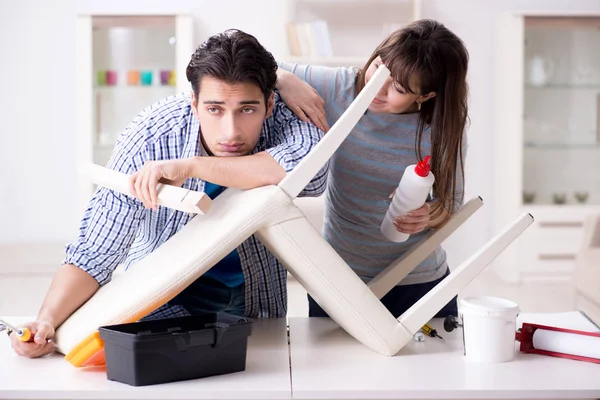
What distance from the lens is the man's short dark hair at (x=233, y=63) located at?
1551 mm

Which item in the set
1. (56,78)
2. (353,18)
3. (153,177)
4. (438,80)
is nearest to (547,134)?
(353,18)

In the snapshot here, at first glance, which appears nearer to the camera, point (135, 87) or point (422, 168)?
point (422, 168)

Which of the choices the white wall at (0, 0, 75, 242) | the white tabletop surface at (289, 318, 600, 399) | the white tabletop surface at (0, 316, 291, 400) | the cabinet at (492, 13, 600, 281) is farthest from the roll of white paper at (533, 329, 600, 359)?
the white wall at (0, 0, 75, 242)

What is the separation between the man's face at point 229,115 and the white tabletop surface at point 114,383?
1.46 ft

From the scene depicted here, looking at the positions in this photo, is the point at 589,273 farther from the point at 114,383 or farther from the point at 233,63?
the point at 114,383

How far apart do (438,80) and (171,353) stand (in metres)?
0.91

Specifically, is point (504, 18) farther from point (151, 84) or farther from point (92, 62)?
point (92, 62)

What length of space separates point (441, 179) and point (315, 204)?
3.23 meters

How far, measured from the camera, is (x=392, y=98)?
5.91 feet

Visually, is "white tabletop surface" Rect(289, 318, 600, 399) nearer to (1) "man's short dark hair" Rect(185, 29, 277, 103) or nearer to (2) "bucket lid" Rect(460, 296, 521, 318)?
(2) "bucket lid" Rect(460, 296, 521, 318)

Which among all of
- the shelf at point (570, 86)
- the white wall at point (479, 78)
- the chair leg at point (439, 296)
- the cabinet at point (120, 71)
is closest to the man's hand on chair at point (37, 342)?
the chair leg at point (439, 296)

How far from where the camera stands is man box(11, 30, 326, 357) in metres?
1.43

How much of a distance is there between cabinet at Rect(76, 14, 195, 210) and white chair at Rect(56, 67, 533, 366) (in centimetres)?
387

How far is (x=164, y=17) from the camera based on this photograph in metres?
5.13
